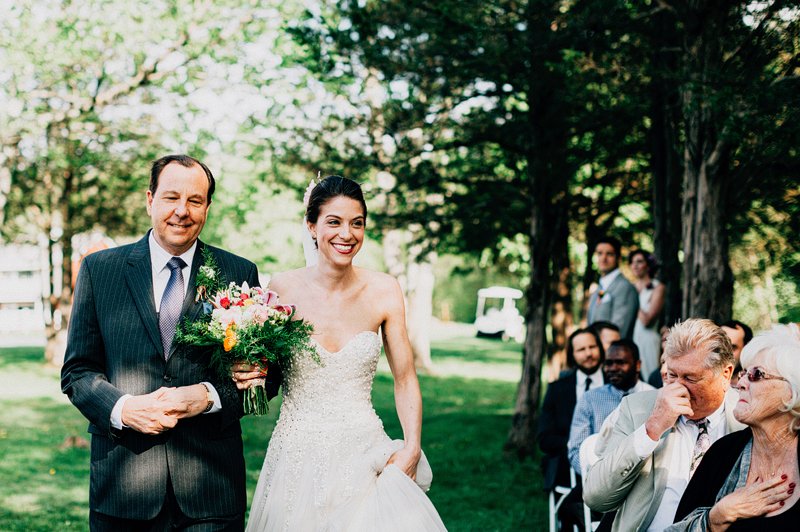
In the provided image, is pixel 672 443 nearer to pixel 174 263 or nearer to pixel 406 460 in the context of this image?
pixel 406 460

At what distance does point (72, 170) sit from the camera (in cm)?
2614

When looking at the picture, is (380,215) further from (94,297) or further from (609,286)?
(94,297)

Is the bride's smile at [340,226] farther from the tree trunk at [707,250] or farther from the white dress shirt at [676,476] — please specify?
the tree trunk at [707,250]

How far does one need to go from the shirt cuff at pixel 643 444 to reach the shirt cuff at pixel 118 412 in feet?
7.37

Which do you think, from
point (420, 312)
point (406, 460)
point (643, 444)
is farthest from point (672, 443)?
point (420, 312)

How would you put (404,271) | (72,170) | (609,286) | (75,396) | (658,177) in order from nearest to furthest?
1. (75,396)
2. (609,286)
3. (658,177)
4. (72,170)
5. (404,271)

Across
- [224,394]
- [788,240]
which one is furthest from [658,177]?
[224,394]

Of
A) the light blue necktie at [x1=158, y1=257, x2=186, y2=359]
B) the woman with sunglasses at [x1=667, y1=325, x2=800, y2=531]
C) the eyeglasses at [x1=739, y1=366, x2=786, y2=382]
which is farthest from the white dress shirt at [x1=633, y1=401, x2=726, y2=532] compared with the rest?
the light blue necktie at [x1=158, y1=257, x2=186, y2=359]

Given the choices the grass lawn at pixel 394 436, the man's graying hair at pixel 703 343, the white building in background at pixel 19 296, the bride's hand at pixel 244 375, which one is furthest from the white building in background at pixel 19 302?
the man's graying hair at pixel 703 343

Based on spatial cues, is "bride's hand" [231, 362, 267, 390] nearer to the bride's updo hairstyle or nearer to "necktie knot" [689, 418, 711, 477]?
the bride's updo hairstyle

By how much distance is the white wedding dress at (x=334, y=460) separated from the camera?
4031 mm

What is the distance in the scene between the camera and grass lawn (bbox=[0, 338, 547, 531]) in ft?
29.5

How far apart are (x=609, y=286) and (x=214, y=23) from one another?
53.3 ft

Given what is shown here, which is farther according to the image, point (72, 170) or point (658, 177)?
point (72, 170)
